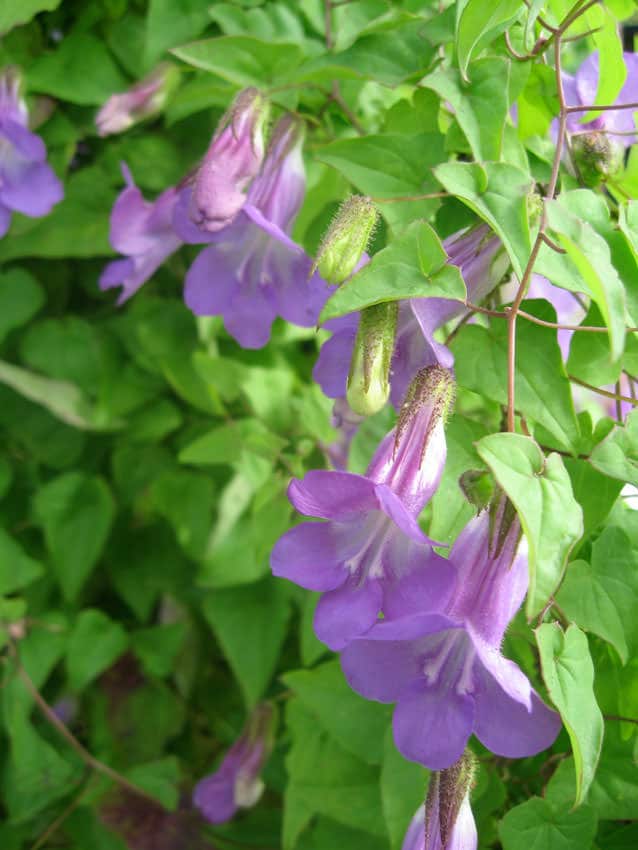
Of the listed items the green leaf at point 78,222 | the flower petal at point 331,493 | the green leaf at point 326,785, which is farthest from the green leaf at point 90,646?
the flower petal at point 331,493

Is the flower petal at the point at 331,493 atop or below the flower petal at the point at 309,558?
atop

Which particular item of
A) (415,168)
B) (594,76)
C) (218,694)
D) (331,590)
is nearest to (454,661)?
(331,590)

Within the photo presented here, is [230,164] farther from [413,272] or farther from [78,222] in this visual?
[78,222]

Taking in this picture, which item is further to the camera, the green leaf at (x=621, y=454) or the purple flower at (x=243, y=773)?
the purple flower at (x=243, y=773)

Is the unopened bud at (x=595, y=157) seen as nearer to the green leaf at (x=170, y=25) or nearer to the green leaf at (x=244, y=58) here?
the green leaf at (x=244, y=58)

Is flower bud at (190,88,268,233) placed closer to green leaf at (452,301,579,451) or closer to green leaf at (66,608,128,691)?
green leaf at (452,301,579,451)

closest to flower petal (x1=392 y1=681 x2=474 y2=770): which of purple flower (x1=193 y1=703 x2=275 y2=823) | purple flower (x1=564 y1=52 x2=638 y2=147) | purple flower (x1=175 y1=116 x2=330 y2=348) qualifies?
purple flower (x1=175 y1=116 x2=330 y2=348)
